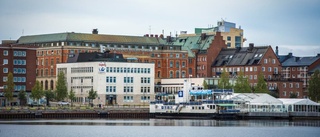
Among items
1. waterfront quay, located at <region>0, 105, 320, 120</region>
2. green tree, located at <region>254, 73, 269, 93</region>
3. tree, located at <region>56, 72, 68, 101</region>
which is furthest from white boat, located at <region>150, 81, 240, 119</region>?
tree, located at <region>56, 72, 68, 101</region>

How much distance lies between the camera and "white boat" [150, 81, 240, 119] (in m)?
167

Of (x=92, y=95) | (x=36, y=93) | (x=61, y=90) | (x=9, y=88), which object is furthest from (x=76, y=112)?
(x=61, y=90)

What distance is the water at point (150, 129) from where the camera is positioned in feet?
402

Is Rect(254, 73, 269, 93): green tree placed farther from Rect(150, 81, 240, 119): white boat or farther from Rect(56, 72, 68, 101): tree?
Rect(56, 72, 68, 101): tree

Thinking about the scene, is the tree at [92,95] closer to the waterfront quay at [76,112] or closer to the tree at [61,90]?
the tree at [61,90]

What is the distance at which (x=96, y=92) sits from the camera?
7741 inches

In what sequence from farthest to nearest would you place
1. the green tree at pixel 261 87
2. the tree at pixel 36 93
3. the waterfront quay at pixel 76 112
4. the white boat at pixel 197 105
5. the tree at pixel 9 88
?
1. the green tree at pixel 261 87
2. the tree at pixel 36 93
3. the tree at pixel 9 88
4. the white boat at pixel 197 105
5. the waterfront quay at pixel 76 112

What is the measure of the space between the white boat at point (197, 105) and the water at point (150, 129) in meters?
10.9

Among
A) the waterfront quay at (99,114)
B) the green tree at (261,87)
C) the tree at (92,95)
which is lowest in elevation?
the waterfront quay at (99,114)

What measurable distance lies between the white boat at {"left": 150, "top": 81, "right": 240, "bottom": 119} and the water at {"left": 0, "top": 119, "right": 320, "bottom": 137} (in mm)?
10930

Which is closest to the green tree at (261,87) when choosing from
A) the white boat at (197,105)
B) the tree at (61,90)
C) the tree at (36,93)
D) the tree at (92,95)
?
the white boat at (197,105)

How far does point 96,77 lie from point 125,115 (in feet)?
71.2

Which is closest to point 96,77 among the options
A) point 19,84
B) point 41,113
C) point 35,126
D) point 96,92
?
point 96,92

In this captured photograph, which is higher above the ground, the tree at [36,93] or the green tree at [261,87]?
the green tree at [261,87]
